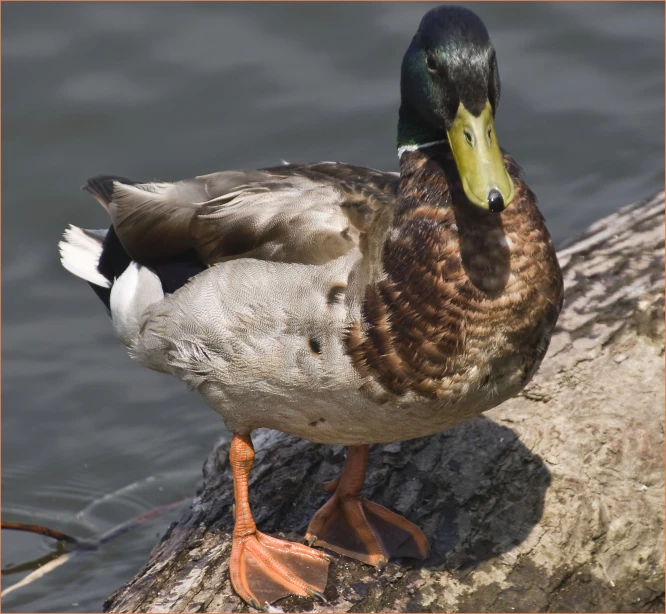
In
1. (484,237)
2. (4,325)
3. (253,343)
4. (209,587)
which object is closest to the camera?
(484,237)

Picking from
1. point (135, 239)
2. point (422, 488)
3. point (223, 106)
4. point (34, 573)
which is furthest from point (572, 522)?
point (223, 106)

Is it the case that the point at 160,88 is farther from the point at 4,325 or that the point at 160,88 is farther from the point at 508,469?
the point at 508,469

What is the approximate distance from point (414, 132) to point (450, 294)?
0.57 metres

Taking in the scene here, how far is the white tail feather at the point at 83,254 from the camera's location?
179 inches

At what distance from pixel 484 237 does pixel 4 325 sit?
4339mm

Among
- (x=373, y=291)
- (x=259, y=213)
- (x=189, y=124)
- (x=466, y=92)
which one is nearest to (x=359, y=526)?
(x=373, y=291)

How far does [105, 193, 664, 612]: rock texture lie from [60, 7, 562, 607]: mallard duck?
0.50 ft

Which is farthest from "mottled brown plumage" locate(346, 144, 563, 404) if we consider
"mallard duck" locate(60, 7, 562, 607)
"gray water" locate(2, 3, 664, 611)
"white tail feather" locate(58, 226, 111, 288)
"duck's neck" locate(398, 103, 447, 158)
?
"gray water" locate(2, 3, 664, 611)

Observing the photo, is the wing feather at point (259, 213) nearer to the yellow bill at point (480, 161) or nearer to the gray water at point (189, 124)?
the yellow bill at point (480, 161)

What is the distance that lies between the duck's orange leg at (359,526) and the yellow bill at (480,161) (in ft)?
4.32

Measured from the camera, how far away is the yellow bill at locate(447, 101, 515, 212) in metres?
3.04

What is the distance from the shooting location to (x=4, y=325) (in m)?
6.73

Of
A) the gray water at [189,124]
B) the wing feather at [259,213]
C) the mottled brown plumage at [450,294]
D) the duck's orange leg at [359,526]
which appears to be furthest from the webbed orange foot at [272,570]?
the gray water at [189,124]

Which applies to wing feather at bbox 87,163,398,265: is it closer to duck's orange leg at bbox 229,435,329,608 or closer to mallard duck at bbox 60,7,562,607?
mallard duck at bbox 60,7,562,607
